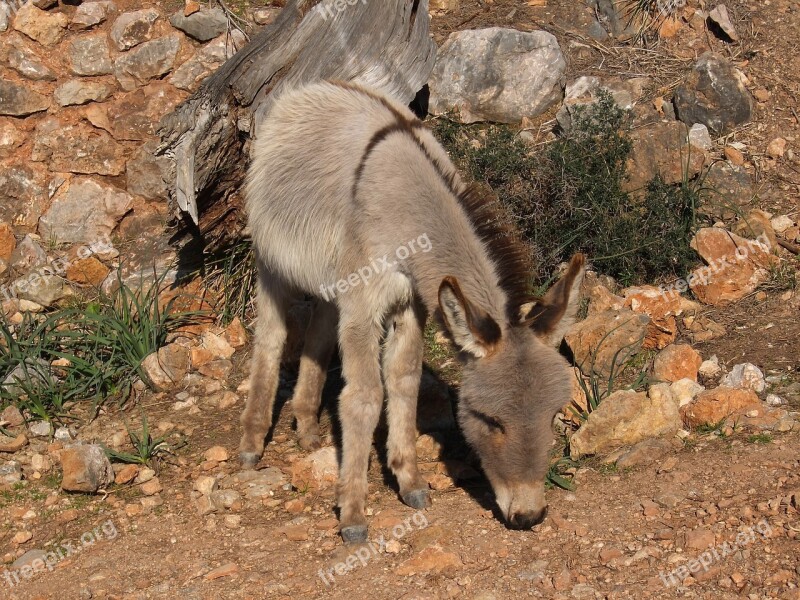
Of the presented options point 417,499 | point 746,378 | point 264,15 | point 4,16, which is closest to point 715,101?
point 746,378

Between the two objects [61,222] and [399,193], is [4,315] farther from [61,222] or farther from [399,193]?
[399,193]

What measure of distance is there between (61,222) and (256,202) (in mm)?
2714

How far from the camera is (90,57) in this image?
7.67 meters

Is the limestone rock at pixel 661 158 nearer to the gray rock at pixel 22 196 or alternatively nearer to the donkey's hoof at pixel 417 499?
the donkey's hoof at pixel 417 499

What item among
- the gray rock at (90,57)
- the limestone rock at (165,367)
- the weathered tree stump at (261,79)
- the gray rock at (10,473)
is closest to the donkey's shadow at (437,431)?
the limestone rock at (165,367)

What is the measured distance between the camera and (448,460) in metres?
5.37

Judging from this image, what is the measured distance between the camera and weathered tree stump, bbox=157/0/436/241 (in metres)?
6.12

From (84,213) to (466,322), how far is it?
4.44 metres

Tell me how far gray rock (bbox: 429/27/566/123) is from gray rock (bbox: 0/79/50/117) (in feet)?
11.1

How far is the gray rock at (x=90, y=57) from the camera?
7.64m

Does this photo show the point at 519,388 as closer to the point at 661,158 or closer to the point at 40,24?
the point at 661,158

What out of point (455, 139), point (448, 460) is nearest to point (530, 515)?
point (448, 460)

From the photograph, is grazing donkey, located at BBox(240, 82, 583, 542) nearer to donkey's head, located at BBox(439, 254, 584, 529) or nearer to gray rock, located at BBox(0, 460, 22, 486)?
donkey's head, located at BBox(439, 254, 584, 529)

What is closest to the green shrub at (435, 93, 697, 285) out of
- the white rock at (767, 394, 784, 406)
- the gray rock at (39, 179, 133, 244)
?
the white rock at (767, 394, 784, 406)
